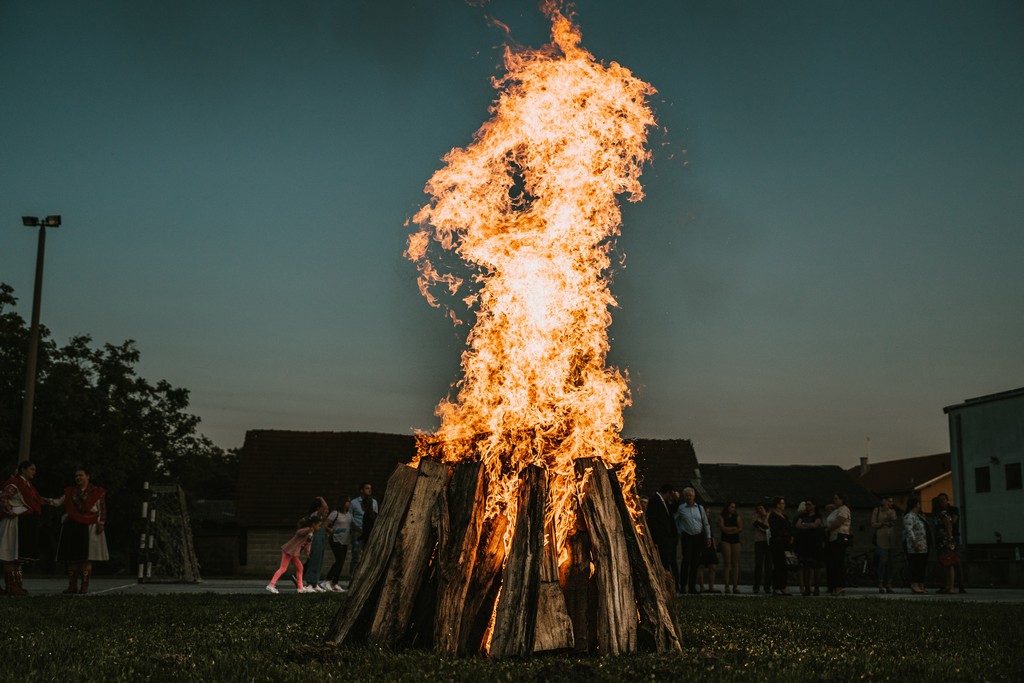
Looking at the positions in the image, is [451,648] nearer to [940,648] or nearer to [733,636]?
[733,636]

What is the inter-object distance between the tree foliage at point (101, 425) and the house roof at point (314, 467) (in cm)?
559

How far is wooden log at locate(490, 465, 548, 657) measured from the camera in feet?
23.3

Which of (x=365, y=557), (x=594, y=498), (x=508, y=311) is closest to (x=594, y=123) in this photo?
(x=508, y=311)

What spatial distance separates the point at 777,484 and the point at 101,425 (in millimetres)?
34115

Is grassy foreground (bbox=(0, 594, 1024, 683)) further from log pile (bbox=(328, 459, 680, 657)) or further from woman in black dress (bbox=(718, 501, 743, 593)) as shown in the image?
woman in black dress (bbox=(718, 501, 743, 593))

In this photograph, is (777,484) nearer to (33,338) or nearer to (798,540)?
(798,540)

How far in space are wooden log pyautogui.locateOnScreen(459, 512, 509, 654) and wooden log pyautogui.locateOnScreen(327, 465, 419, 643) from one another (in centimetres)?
71

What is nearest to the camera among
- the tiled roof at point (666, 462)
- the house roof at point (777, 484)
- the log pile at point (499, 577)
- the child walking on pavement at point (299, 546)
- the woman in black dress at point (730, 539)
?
the log pile at point (499, 577)

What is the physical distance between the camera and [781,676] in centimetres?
637

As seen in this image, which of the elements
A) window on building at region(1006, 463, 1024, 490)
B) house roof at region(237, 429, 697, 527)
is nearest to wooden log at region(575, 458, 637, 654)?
house roof at region(237, 429, 697, 527)

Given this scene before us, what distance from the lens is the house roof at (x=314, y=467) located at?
3888 cm

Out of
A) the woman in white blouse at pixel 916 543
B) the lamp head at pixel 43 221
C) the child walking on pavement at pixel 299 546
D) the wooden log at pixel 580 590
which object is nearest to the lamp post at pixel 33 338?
the lamp head at pixel 43 221

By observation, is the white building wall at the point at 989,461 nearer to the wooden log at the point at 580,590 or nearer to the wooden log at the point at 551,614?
the wooden log at the point at 580,590

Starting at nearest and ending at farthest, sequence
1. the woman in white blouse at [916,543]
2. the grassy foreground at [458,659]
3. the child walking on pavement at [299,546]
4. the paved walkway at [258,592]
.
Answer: the grassy foreground at [458,659] < the paved walkway at [258,592] < the child walking on pavement at [299,546] < the woman in white blouse at [916,543]
